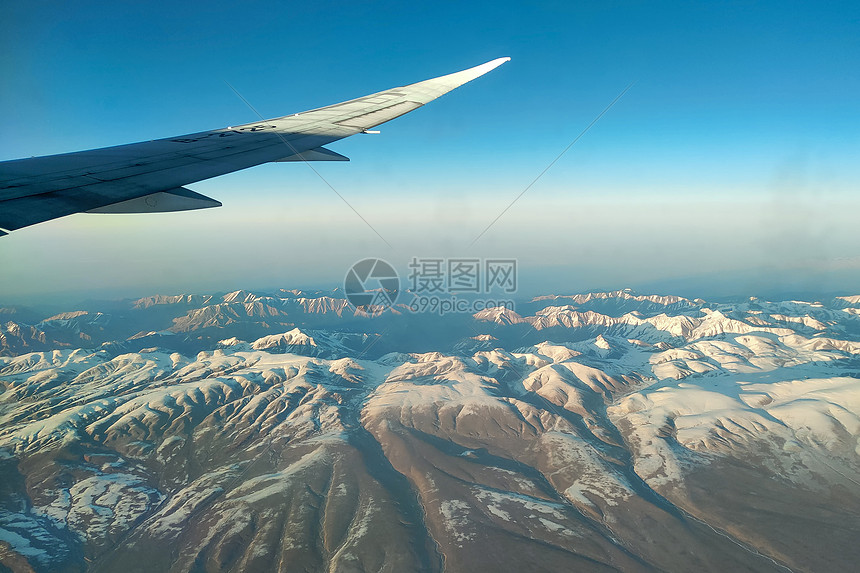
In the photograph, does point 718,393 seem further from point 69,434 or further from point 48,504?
point 69,434

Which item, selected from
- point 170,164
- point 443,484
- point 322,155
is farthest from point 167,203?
point 443,484

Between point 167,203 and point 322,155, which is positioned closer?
point 167,203

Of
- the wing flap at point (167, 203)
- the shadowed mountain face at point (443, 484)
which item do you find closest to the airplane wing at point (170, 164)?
the wing flap at point (167, 203)

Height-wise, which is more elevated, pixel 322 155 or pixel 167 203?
pixel 322 155

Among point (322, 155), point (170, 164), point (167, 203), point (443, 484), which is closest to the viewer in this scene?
point (167, 203)

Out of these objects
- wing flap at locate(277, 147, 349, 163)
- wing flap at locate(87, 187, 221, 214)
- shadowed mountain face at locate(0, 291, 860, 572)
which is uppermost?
wing flap at locate(277, 147, 349, 163)

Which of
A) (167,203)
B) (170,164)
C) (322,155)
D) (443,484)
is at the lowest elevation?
(443,484)

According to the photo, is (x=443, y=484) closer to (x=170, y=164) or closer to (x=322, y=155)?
(x=322, y=155)

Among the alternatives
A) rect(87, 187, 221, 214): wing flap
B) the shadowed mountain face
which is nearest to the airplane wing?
rect(87, 187, 221, 214): wing flap

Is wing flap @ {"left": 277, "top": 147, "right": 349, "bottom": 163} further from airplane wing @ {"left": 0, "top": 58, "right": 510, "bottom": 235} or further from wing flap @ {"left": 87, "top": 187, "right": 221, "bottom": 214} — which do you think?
wing flap @ {"left": 87, "top": 187, "right": 221, "bottom": 214}
